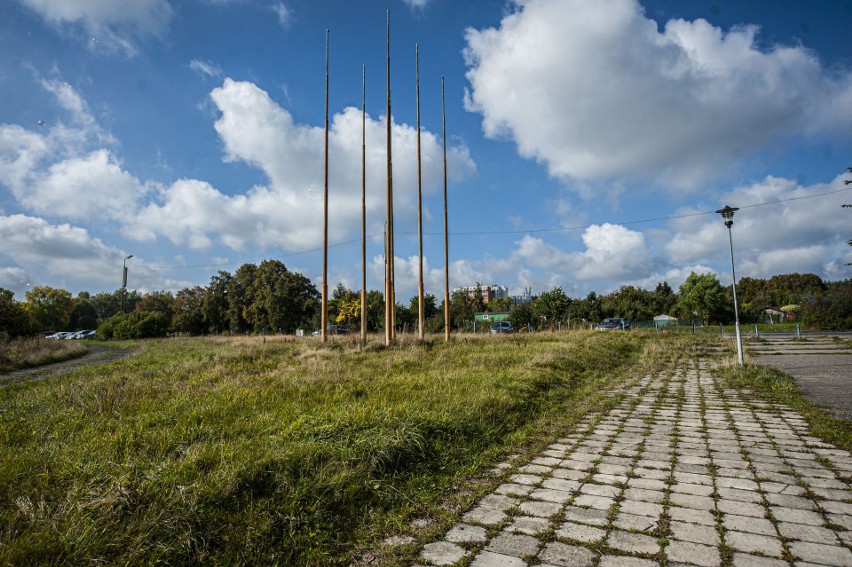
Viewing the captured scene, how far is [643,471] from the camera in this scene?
4.55m

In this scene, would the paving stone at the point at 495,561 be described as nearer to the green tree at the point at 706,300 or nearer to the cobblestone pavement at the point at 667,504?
the cobblestone pavement at the point at 667,504

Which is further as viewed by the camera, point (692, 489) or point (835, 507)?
point (692, 489)

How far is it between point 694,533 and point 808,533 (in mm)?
788

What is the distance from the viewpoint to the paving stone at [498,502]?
12.2ft

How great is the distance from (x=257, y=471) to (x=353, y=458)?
34.8 inches

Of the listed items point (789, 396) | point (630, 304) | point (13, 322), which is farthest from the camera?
point (630, 304)

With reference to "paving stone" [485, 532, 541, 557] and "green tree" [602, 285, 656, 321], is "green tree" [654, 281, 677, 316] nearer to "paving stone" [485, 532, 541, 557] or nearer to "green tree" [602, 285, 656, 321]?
"green tree" [602, 285, 656, 321]

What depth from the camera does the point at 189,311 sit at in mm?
52656

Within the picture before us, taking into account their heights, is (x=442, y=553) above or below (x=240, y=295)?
below

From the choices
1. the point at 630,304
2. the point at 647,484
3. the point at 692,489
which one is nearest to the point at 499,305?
the point at 630,304

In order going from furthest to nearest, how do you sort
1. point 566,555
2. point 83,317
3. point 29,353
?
point 83,317 < point 29,353 < point 566,555

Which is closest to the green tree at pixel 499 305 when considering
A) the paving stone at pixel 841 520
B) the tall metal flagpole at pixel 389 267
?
the tall metal flagpole at pixel 389 267

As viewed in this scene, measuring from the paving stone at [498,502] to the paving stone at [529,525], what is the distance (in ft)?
0.72

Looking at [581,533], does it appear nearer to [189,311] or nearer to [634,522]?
[634,522]
